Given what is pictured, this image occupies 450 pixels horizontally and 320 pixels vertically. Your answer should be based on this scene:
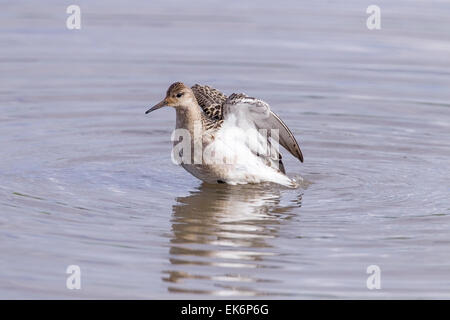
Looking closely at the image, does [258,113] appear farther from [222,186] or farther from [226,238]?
[226,238]

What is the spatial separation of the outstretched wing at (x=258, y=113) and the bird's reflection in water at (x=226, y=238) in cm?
55

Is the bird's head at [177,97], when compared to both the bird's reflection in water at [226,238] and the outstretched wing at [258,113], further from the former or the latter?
the bird's reflection in water at [226,238]

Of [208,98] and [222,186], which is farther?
[208,98]

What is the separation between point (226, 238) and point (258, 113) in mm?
1794

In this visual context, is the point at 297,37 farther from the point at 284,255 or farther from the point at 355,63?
the point at 284,255

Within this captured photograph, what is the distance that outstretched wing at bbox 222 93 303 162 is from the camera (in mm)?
11086

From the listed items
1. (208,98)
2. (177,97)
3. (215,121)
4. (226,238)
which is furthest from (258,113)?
(226,238)

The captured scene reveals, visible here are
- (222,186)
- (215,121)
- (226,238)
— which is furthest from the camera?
(222,186)

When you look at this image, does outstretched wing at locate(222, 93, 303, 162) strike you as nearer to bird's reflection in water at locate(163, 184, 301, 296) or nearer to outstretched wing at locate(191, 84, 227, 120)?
bird's reflection in water at locate(163, 184, 301, 296)

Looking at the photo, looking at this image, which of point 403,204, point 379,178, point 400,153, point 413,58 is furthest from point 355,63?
point 403,204

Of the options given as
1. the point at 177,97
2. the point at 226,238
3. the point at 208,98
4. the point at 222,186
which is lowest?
the point at 226,238

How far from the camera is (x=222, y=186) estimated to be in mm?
12031

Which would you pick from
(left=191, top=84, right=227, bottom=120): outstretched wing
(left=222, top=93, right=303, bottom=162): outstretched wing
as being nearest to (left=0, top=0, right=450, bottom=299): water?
(left=222, top=93, right=303, bottom=162): outstretched wing

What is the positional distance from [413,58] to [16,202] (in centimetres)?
861
